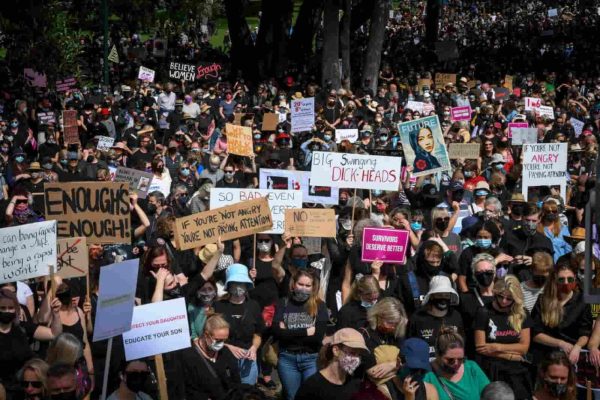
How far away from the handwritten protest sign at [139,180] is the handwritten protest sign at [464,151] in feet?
16.1

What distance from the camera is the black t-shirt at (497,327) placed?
27.9ft

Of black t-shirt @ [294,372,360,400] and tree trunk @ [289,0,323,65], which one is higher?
tree trunk @ [289,0,323,65]

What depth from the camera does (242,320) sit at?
9102 millimetres

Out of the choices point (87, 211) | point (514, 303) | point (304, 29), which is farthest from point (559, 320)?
point (304, 29)

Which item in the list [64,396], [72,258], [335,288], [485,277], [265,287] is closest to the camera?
[64,396]

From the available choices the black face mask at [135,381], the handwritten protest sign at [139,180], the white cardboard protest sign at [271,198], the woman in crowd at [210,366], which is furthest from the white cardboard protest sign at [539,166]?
the black face mask at [135,381]

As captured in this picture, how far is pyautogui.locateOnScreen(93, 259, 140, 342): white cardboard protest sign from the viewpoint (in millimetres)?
7844

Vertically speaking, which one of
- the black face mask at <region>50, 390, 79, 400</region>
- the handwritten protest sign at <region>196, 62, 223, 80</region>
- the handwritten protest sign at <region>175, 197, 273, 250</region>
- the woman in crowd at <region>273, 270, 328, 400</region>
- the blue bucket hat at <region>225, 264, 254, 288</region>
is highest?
the handwritten protest sign at <region>196, 62, 223, 80</region>

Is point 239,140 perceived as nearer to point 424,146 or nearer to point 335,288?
point 424,146

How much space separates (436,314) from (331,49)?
23423 mm

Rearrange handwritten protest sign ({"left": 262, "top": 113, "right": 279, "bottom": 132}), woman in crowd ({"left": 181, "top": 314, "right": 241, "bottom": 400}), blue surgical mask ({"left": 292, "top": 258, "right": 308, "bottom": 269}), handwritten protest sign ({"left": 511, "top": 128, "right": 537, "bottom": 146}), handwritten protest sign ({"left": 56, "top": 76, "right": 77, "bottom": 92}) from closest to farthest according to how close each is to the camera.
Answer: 1. woman in crowd ({"left": 181, "top": 314, "right": 241, "bottom": 400})
2. blue surgical mask ({"left": 292, "top": 258, "right": 308, "bottom": 269})
3. handwritten protest sign ({"left": 511, "top": 128, "right": 537, "bottom": 146})
4. handwritten protest sign ({"left": 262, "top": 113, "right": 279, "bottom": 132})
5. handwritten protest sign ({"left": 56, "top": 76, "right": 77, "bottom": 92})

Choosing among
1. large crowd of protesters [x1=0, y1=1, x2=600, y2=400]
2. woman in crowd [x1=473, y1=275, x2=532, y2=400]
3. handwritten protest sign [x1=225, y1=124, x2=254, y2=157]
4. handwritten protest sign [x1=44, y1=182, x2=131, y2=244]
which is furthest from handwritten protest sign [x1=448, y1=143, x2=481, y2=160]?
woman in crowd [x1=473, y1=275, x2=532, y2=400]

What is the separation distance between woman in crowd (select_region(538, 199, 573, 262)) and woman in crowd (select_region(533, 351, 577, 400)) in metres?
4.61

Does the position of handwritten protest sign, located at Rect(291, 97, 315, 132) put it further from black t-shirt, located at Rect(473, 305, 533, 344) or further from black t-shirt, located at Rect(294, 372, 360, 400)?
black t-shirt, located at Rect(294, 372, 360, 400)
